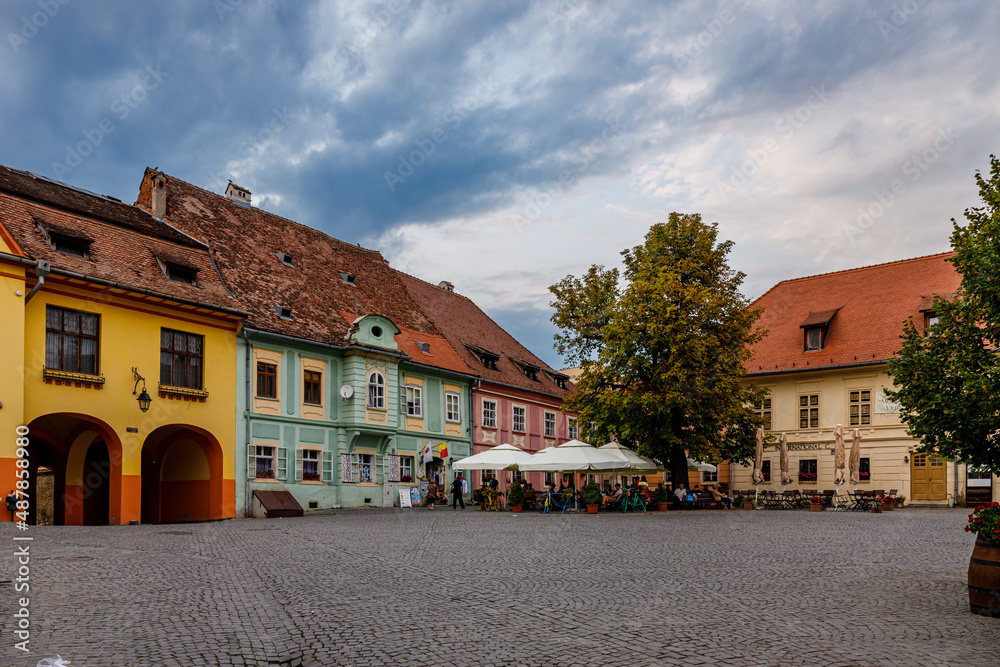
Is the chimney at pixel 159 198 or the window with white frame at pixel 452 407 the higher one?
the chimney at pixel 159 198

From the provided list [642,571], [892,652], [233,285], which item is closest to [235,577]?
[642,571]

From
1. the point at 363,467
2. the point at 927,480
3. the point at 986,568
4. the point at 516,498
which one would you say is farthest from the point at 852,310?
the point at 986,568

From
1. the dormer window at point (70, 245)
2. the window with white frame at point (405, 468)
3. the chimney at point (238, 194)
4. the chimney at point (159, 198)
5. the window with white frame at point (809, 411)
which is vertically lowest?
the window with white frame at point (405, 468)

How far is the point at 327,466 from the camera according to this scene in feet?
109

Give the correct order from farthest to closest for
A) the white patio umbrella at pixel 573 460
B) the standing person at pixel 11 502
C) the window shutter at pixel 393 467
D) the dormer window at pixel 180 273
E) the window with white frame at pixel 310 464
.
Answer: the window shutter at pixel 393 467 → the window with white frame at pixel 310 464 → the white patio umbrella at pixel 573 460 → the dormer window at pixel 180 273 → the standing person at pixel 11 502

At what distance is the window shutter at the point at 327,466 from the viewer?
108 ft

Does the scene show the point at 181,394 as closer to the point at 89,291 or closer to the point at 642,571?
the point at 89,291

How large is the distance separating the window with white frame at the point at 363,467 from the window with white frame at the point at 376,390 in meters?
1.94

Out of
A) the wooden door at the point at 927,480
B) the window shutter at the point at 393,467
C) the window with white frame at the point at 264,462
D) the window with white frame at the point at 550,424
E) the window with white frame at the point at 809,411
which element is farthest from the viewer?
the window with white frame at the point at 550,424

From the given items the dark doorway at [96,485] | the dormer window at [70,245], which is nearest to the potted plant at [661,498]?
the dark doorway at [96,485]

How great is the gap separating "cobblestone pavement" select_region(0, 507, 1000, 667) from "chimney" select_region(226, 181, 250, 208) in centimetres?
2311

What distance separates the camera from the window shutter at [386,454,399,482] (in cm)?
3588

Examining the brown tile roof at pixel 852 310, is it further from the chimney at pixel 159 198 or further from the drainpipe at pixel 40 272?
the drainpipe at pixel 40 272

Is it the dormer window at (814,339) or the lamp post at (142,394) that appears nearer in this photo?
the lamp post at (142,394)
